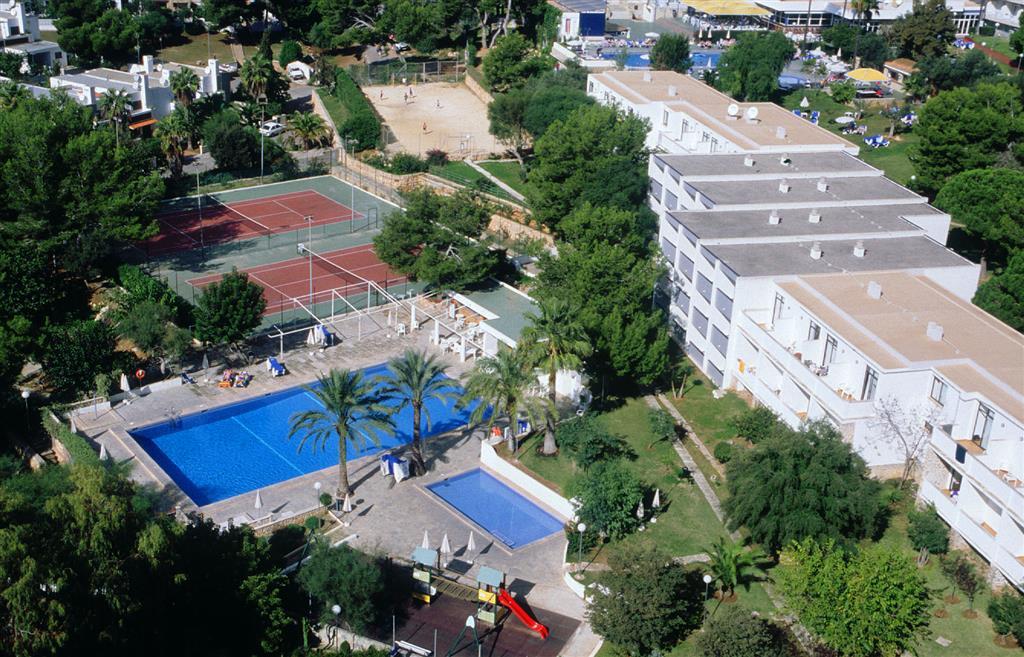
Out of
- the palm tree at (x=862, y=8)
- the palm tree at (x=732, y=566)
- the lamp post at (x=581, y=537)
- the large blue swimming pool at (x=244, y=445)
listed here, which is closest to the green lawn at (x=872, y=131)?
the palm tree at (x=862, y=8)

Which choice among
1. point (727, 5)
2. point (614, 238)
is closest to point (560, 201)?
point (614, 238)

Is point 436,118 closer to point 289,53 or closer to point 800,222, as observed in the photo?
point 289,53

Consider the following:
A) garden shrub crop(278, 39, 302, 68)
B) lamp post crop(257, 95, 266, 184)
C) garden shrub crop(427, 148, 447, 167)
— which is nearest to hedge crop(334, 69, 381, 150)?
garden shrub crop(427, 148, 447, 167)

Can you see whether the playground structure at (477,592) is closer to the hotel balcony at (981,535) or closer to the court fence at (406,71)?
the hotel balcony at (981,535)

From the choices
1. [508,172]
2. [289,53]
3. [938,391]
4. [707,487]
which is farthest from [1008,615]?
[289,53]

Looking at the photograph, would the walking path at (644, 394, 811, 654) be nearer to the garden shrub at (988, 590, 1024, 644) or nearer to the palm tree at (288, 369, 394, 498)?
the garden shrub at (988, 590, 1024, 644)
